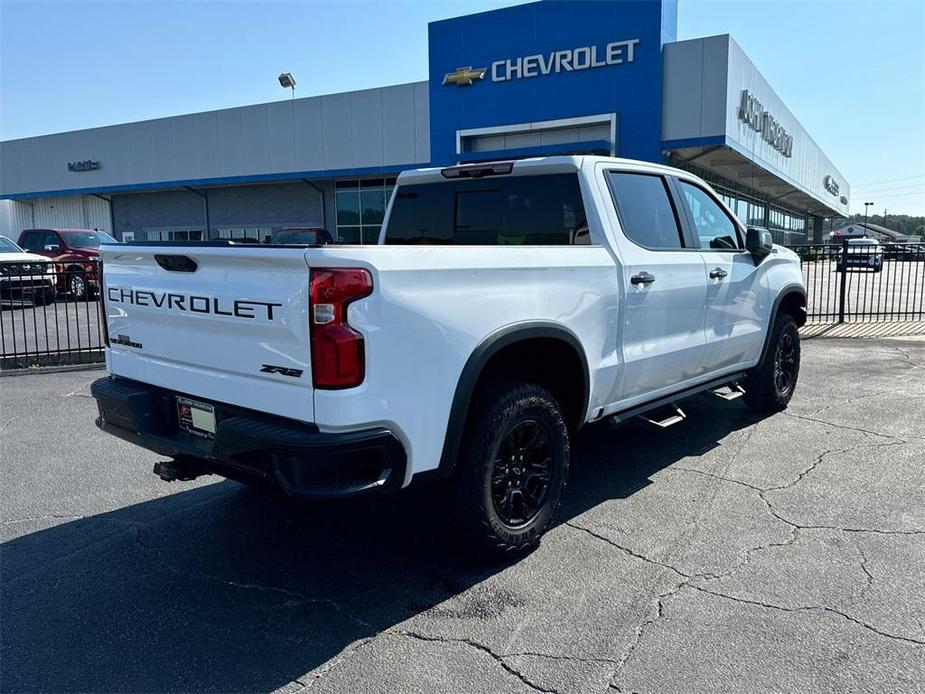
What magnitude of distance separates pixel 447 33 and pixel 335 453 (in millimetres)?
20299

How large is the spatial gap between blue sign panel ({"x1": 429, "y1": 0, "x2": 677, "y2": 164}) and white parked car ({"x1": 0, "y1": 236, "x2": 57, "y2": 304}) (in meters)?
12.5

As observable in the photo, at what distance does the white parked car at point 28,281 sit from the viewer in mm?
9797

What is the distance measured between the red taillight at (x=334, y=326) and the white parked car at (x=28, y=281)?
8.19 metres

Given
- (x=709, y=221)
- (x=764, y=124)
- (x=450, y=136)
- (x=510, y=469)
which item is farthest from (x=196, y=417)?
(x=764, y=124)

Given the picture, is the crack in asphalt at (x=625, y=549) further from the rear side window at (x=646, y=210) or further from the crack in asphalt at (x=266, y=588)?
the rear side window at (x=646, y=210)

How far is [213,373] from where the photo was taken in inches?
127

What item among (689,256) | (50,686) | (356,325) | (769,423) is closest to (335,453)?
(356,325)

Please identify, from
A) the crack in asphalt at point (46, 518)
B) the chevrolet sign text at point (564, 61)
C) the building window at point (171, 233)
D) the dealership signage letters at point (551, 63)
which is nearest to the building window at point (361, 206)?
the dealership signage letters at point (551, 63)

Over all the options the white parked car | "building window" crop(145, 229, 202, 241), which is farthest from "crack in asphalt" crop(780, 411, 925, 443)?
"building window" crop(145, 229, 202, 241)

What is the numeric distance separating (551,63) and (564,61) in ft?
1.19

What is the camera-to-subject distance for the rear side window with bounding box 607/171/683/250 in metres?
4.51

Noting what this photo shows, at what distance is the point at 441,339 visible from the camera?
122 inches

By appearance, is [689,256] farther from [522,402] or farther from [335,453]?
[335,453]

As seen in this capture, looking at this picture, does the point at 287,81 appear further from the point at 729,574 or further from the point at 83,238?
the point at 729,574
